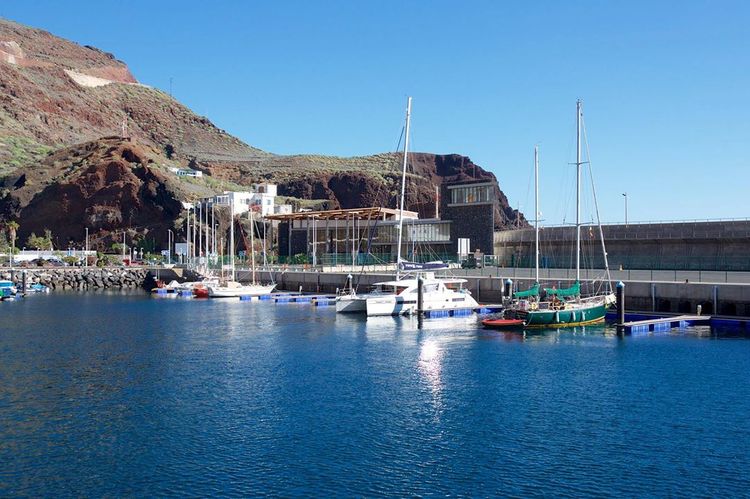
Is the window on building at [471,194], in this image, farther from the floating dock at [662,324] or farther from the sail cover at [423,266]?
the floating dock at [662,324]

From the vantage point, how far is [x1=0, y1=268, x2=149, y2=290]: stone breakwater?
358ft

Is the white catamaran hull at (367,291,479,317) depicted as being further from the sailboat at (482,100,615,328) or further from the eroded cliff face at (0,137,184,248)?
the eroded cliff face at (0,137,184,248)

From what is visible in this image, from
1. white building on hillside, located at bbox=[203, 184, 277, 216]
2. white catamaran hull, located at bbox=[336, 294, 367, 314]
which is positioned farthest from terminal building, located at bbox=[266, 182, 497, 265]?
white building on hillside, located at bbox=[203, 184, 277, 216]

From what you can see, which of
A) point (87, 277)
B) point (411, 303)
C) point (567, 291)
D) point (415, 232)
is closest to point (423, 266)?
point (411, 303)

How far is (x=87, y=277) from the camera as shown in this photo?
372 feet

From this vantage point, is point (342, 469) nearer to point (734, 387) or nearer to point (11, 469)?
point (11, 469)

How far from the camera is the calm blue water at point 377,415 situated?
20781 mm

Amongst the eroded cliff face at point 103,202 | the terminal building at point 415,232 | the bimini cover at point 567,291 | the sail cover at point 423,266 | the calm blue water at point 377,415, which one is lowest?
the calm blue water at point 377,415

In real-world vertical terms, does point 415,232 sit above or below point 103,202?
below

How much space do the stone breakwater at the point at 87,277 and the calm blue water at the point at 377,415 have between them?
219 ft

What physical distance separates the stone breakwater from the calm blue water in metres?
66.6

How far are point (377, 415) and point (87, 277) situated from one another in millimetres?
97795

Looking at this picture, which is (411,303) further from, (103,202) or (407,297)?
(103,202)

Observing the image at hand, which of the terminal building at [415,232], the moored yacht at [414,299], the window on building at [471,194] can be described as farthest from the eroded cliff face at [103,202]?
the moored yacht at [414,299]
